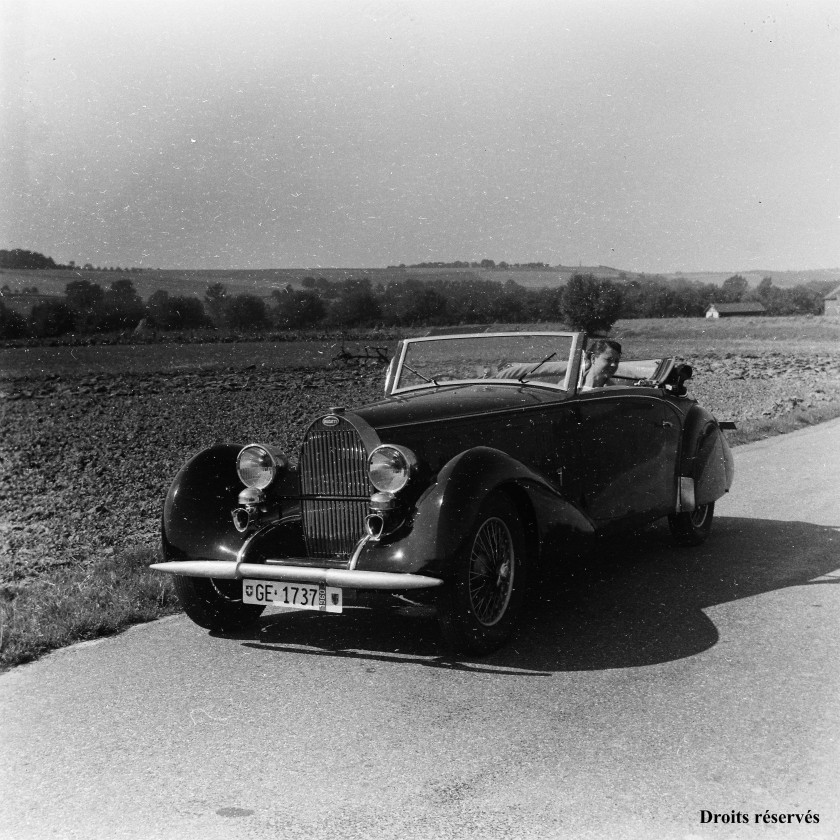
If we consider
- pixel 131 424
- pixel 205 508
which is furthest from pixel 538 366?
pixel 131 424

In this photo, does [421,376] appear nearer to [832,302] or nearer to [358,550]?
[358,550]

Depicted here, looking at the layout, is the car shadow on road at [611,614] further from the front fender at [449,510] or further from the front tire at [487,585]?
the front fender at [449,510]

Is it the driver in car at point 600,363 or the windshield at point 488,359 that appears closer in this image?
the windshield at point 488,359

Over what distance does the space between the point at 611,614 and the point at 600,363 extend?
72.8 inches

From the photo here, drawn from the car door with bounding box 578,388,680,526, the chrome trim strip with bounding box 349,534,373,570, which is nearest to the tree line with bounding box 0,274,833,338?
the car door with bounding box 578,388,680,526

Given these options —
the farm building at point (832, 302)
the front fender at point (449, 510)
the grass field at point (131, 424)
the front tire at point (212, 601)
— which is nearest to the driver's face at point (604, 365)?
the grass field at point (131, 424)

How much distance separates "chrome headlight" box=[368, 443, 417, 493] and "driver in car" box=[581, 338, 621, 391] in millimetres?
1793

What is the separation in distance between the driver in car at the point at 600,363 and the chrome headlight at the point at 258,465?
6.91 feet

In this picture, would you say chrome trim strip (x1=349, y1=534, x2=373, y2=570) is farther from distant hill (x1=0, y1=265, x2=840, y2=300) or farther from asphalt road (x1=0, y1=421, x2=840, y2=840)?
distant hill (x1=0, y1=265, x2=840, y2=300)

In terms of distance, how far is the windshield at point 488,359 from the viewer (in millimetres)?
6082

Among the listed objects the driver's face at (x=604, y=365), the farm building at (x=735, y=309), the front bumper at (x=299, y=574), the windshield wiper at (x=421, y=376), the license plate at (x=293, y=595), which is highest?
the farm building at (x=735, y=309)

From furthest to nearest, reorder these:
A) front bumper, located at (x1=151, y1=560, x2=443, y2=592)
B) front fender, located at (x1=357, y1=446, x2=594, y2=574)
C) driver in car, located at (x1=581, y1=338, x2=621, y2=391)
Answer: driver in car, located at (x1=581, y1=338, x2=621, y2=391), front fender, located at (x1=357, y1=446, x2=594, y2=574), front bumper, located at (x1=151, y1=560, x2=443, y2=592)

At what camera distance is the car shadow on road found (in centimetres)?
461

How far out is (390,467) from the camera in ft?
15.6
